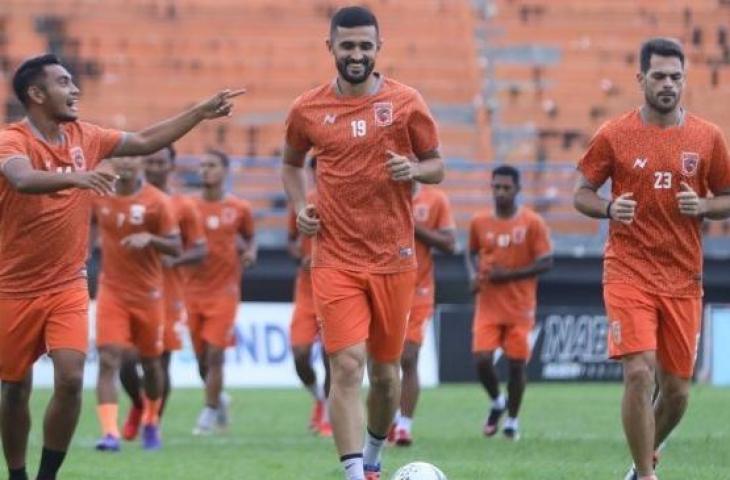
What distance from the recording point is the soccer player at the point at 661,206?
10.8 metres

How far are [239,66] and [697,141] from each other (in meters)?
22.4

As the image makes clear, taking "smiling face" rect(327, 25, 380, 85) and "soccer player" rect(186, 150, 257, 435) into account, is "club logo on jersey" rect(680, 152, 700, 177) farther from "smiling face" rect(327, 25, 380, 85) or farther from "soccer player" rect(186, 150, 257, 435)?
"soccer player" rect(186, 150, 257, 435)

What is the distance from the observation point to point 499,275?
17.8 meters

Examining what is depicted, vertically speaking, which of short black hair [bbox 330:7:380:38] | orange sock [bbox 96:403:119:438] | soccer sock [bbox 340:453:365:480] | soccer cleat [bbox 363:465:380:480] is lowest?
orange sock [bbox 96:403:119:438]

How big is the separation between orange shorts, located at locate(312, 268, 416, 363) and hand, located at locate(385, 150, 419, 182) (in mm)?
596

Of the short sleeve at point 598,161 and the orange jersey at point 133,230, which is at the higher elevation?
the short sleeve at point 598,161

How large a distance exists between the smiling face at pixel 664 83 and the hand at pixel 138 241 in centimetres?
615

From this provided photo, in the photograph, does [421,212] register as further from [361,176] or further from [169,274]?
[361,176]

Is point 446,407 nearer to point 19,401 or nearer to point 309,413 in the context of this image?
point 309,413

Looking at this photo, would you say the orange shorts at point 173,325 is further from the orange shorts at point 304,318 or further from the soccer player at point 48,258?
the soccer player at point 48,258

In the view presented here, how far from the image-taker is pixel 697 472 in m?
12.4

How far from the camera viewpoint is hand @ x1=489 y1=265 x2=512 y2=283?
17734mm

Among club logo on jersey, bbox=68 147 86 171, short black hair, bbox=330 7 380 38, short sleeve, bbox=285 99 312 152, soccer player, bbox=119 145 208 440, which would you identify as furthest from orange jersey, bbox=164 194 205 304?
short black hair, bbox=330 7 380 38

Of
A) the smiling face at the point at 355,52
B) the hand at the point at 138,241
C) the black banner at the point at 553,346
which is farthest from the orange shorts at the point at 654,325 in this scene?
the black banner at the point at 553,346
